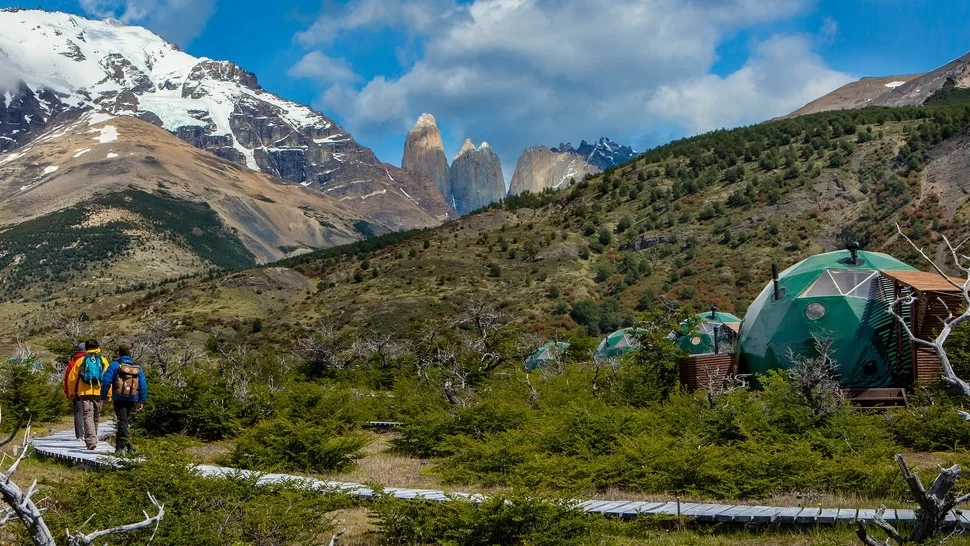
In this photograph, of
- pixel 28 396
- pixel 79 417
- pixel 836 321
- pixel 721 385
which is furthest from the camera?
pixel 28 396

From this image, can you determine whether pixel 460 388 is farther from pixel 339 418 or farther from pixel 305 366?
pixel 305 366

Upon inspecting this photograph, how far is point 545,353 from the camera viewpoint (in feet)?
175

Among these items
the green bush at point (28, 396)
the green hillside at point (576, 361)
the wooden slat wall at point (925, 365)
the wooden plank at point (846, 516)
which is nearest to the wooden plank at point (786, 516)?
the green hillside at point (576, 361)

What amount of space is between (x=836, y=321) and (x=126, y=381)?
16361 millimetres

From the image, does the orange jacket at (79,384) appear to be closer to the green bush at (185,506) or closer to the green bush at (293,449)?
the green bush at (293,449)

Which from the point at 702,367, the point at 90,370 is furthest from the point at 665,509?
the point at 702,367

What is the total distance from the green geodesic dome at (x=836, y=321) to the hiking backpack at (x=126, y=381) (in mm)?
14703

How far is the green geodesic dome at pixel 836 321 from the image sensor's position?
2066cm

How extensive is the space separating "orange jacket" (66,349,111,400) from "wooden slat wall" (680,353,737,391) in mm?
14707

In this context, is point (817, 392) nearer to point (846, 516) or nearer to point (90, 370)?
point (846, 516)

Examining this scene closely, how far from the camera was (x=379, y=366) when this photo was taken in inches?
1270

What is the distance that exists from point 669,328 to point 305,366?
15.1 meters

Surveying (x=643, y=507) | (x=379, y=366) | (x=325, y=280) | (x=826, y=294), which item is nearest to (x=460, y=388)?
(x=379, y=366)

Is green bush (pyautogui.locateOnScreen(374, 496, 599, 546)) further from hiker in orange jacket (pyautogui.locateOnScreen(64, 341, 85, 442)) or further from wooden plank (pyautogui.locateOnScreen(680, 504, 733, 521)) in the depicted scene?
hiker in orange jacket (pyautogui.locateOnScreen(64, 341, 85, 442))
